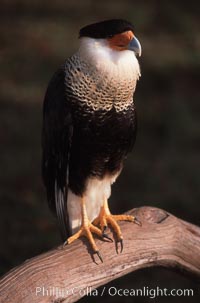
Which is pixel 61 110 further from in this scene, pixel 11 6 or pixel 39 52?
pixel 11 6

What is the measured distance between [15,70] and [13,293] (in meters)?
4.52

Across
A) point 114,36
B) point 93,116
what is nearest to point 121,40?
point 114,36

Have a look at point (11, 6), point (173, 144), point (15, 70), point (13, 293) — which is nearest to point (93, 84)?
point (13, 293)

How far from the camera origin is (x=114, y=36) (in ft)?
10.5

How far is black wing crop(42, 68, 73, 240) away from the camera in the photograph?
11.0 feet

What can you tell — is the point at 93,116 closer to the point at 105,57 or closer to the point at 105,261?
the point at 105,57

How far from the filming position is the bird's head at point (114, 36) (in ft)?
10.5

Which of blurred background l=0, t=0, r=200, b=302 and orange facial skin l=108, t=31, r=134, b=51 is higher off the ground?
orange facial skin l=108, t=31, r=134, b=51

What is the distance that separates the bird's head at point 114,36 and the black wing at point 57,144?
0.21m

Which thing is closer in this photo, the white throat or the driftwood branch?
the driftwood branch

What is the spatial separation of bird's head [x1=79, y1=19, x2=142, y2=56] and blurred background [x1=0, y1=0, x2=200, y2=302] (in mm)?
1777

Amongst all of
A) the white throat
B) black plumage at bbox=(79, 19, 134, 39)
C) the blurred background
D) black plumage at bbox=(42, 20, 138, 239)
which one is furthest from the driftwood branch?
the blurred background

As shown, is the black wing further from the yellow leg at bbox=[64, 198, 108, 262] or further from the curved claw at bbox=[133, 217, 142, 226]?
the curved claw at bbox=[133, 217, 142, 226]

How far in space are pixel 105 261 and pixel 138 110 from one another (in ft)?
11.7
